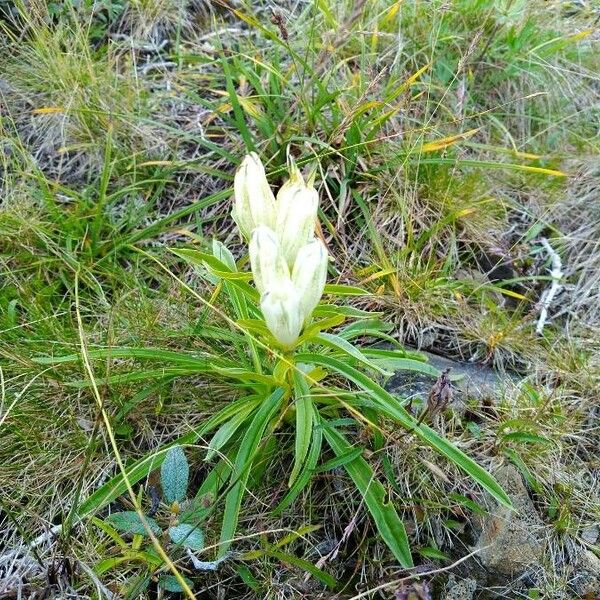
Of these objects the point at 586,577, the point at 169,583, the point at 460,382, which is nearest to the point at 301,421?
the point at 169,583

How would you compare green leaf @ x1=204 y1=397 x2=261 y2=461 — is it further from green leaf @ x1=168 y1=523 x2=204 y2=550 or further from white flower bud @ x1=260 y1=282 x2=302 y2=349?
white flower bud @ x1=260 y1=282 x2=302 y2=349

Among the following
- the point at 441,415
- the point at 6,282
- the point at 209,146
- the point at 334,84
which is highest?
the point at 334,84

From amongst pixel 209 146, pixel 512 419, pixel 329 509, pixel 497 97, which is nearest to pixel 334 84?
pixel 209 146

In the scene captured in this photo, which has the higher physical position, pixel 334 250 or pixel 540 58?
pixel 540 58

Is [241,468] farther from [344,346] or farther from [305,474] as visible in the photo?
[344,346]

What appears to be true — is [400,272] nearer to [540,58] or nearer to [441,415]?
[441,415]

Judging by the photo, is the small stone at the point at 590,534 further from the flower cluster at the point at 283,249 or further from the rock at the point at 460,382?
the flower cluster at the point at 283,249

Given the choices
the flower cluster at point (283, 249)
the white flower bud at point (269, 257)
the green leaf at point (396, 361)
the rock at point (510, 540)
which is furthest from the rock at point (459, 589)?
the white flower bud at point (269, 257)
